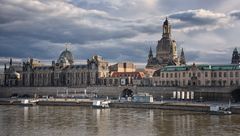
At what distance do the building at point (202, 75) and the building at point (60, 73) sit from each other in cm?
2598

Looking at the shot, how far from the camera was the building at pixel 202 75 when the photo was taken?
109812 mm

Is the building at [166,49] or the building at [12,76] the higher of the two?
the building at [166,49]

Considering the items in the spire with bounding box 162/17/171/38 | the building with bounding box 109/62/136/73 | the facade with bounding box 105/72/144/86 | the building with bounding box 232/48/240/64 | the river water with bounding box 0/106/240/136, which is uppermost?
the spire with bounding box 162/17/171/38

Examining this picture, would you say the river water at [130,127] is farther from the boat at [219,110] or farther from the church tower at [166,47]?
the church tower at [166,47]

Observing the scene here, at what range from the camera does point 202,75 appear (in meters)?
115

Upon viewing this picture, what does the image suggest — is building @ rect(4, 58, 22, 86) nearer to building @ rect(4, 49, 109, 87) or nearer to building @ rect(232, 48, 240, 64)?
building @ rect(4, 49, 109, 87)

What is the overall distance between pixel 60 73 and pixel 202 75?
5627 centimetres

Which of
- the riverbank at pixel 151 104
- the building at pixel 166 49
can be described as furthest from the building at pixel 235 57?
the riverbank at pixel 151 104

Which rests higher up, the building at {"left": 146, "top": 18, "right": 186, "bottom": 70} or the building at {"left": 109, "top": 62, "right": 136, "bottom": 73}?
the building at {"left": 146, "top": 18, "right": 186, "bottom": 70}

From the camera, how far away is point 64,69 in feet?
499

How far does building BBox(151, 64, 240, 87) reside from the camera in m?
110

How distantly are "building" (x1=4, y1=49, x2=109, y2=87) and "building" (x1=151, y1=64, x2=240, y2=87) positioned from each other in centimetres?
2598

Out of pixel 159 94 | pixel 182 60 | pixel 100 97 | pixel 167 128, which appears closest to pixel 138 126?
pixel 167 128

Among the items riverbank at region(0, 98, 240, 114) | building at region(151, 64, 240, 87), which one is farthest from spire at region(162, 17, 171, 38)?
riverbank at region(0, 98, 240, 114)
